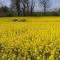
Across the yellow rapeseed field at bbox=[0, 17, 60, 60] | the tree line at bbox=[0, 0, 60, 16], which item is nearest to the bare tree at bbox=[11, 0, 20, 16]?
the tree line at bbox=[0, 0, 60, 16]

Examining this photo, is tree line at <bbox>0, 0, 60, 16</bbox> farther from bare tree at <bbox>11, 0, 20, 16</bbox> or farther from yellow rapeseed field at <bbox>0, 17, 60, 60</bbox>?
yellow rapeseed field at <bbox>0, 17, 60, 60</bbox>

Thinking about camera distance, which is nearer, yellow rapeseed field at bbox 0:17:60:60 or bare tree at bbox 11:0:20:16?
yellow rapeseed field at bbox 0:17:60:60

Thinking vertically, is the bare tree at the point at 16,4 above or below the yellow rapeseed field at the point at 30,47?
above

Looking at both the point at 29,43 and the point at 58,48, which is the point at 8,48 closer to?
the point at 29,43

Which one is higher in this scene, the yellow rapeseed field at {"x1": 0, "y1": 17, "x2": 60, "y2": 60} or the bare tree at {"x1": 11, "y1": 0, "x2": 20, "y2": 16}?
the bare tree at {"x1": 11, "y1": 0, "x2": 20, "y2": 16}

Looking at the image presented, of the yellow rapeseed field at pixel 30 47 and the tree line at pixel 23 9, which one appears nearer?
the yellow rapeseed field at pixel 30 47

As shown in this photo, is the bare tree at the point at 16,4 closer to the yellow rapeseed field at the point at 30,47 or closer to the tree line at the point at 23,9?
the tree line at the point at 23,9

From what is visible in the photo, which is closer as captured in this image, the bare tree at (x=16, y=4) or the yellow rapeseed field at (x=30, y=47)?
the yellow rapeseed field at (x=30, y=47)

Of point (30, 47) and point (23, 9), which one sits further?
point (23, 9)

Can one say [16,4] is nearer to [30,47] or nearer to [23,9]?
[23,9]

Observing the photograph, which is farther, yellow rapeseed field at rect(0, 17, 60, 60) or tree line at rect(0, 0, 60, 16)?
tree line at rect(0, 0, 60, 16)

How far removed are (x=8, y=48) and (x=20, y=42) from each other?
0.25 metres

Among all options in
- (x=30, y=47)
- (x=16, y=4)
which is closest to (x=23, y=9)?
(x=16, y=4)

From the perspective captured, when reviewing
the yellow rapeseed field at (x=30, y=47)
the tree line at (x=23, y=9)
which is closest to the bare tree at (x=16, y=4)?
the tree line at (x=23, y=9)
